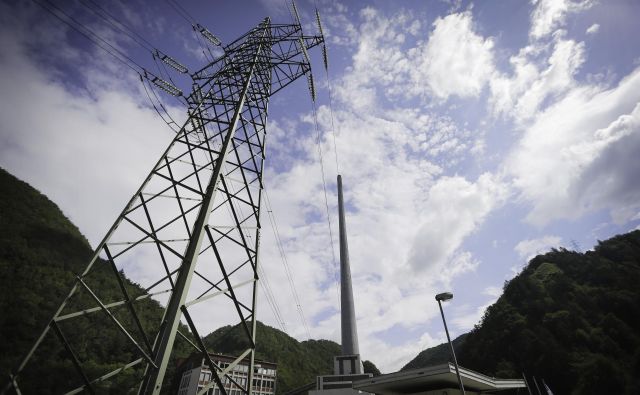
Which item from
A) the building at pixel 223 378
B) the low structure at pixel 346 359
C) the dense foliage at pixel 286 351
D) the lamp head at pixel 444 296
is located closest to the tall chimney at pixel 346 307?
the low structure at pixel 346 359

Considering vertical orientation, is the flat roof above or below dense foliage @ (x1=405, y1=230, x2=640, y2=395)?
below

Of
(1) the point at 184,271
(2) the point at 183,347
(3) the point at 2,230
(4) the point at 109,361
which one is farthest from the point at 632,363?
(3) the point at 2,230

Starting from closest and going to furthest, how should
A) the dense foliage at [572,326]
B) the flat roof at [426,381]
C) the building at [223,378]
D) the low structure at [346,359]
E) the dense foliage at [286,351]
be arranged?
the flat roof at [426,381]
the low structure at [346,359]
the dense foliage at [572,326]
the building at [223,378]
the dense foliage at [286,351]

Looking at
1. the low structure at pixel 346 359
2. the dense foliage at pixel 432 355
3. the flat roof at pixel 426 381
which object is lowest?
the flat roof at pixel 426 381

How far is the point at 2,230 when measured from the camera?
260 ft

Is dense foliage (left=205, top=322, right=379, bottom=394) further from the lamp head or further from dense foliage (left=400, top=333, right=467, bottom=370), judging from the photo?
the lamp head

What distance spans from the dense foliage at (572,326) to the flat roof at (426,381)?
50.6 m

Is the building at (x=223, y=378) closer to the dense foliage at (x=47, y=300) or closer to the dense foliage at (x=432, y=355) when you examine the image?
the dense foliage at (x=47, y=300)

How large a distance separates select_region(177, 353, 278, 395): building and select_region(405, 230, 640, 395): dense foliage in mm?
51487

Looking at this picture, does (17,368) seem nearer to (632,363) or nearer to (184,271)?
(184,271)

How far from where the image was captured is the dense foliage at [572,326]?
52.3m

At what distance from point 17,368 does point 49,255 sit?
10801 cm

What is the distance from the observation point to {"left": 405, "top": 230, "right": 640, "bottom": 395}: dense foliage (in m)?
52.3

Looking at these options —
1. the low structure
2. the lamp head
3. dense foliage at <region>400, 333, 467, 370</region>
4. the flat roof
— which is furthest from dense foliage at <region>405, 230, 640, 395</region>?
the lamp head
